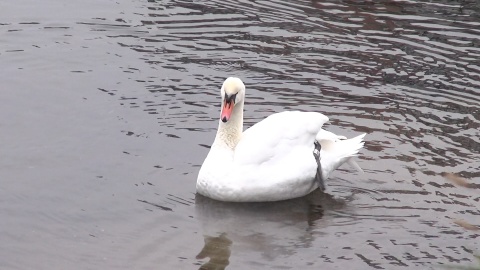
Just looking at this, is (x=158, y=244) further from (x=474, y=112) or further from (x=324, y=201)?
(x=474, y=112)

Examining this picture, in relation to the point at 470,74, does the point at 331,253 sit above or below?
below

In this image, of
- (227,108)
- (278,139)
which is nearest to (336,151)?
(278,139)

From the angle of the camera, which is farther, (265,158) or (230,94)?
(230,94)

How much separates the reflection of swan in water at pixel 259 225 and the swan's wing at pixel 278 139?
1.40 feet

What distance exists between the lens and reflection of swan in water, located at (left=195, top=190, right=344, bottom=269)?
9.28 m

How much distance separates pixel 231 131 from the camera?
10484 mm

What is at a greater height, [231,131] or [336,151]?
[231,131]

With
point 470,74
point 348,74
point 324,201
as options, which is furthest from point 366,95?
point 324,201

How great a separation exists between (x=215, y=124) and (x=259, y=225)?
248cm

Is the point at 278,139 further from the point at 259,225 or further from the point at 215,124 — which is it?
the point at 215,124

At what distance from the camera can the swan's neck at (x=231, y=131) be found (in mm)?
10398

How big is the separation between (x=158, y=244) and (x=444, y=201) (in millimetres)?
2809

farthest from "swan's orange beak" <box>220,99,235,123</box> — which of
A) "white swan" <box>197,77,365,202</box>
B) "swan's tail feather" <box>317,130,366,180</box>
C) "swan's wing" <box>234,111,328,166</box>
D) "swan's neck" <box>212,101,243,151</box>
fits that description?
"swan's tail feather" <box>317,130,366,180</box>

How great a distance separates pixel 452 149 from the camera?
11312 millimetres
